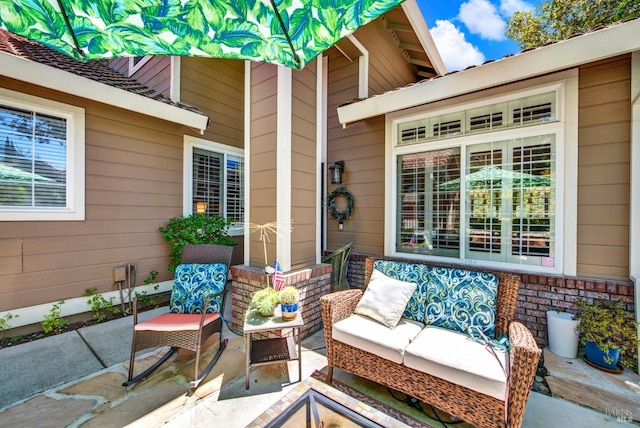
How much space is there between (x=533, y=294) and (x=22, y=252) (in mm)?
6511

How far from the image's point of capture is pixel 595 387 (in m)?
2.48

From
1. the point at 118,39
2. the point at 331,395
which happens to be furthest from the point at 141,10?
the point at 331,395

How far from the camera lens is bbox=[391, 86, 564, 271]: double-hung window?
3.29 metres

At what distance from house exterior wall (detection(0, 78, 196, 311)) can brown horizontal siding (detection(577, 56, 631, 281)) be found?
19.5ft

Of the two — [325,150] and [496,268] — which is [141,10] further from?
[496,268]

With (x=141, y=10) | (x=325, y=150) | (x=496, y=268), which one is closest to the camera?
(x=141, y=10)

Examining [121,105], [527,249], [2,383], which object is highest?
[121,105]

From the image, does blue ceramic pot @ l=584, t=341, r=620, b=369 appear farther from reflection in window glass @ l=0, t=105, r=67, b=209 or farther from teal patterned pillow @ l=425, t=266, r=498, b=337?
reflection in window glass @ l=0, t=105, r=67, b=209

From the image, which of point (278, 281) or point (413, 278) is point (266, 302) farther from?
point (413, 278)

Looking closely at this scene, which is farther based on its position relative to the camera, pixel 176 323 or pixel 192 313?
pixel 192 313

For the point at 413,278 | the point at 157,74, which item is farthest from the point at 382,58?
the point at 413,278

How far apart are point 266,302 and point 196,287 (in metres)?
1.10

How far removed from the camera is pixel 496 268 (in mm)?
3557

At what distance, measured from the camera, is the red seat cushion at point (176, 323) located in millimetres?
2520
